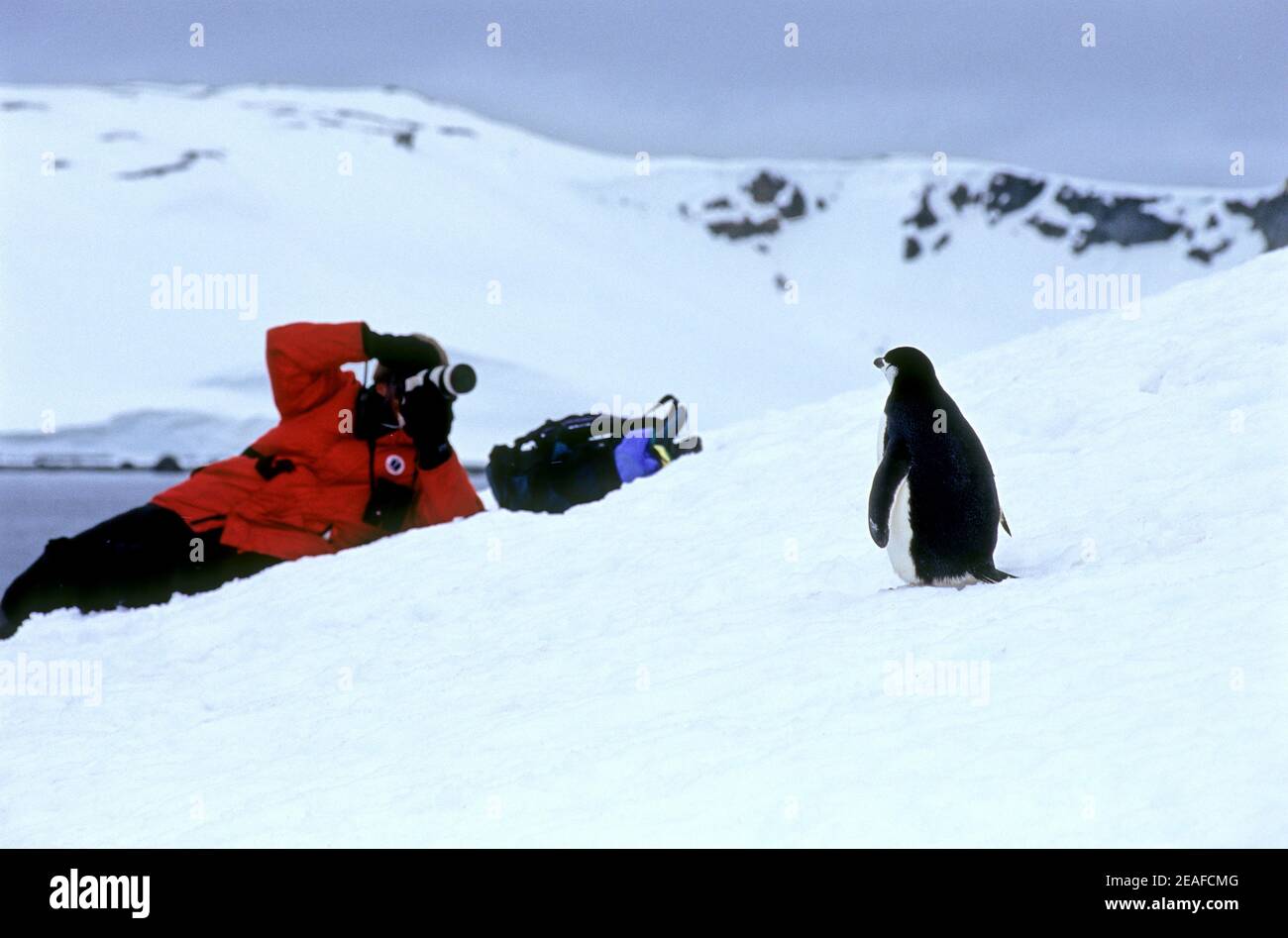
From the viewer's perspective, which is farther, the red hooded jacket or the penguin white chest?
the red hooded jacket

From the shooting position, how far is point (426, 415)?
6.48 m

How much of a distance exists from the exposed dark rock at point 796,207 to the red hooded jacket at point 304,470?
424 feet

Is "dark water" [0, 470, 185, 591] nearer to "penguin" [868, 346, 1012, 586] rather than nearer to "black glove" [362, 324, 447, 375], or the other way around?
"black glove" [362, 324, 447, 375]

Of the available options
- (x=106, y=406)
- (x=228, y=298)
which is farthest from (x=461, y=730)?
(x=228, y=298)

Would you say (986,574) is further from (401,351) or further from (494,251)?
(494,251)

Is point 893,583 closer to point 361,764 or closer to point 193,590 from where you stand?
point 361,764

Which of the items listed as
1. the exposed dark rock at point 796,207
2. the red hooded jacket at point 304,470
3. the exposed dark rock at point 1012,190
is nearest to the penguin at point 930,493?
the red hooded jacket at point 304,470

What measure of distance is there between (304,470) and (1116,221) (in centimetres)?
13924

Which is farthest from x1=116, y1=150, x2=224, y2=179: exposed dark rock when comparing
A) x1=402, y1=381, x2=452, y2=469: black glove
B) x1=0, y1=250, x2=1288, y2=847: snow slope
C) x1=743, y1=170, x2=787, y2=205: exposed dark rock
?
Result: x1=0, y1=250, x2=1288, y2=847: snow slope

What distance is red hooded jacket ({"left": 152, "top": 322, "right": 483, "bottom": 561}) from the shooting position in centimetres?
→ 631

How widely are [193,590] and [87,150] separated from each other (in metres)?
96.3

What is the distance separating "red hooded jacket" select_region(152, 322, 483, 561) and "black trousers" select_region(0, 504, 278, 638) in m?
0.09

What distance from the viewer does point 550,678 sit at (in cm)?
397

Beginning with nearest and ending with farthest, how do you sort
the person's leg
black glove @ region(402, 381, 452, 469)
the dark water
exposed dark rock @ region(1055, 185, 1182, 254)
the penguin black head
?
the penguin black head
the person's leg
black glove @ region(402, 381, 452, 469)
the dark water
exposed dark rock @ region(1055, 185, 1182, 254)
